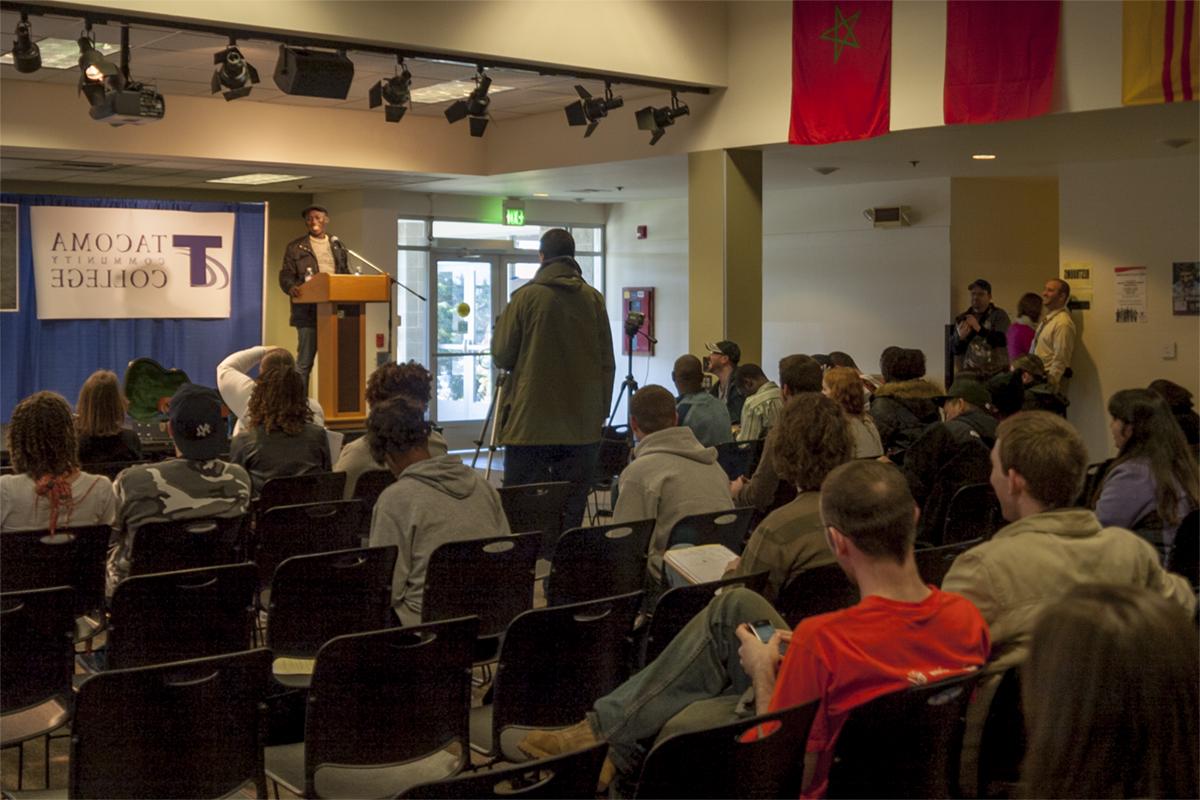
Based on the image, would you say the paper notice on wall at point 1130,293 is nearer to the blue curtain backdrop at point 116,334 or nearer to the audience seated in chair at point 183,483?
the blue curtain backdrop at point 116,334

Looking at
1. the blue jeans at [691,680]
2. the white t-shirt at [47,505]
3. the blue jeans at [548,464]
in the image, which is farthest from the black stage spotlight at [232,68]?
the blue jeans at [691,680]

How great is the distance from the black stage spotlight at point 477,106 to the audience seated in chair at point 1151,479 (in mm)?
4848

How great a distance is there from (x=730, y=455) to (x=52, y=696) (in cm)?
384

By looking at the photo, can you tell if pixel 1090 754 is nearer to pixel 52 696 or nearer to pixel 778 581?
pixel 778 581

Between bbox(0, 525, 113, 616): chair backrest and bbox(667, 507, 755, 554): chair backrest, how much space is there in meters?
1.92

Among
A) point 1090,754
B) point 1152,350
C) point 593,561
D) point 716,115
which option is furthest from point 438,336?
point 1090,754

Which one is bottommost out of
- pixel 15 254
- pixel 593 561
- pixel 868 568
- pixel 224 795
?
pixel 224 795

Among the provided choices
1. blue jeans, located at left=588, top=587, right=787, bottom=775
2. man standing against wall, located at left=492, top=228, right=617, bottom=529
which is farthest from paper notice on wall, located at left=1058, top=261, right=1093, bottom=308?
blue jeans, located at left=588, top=587, right=787, bottom=775

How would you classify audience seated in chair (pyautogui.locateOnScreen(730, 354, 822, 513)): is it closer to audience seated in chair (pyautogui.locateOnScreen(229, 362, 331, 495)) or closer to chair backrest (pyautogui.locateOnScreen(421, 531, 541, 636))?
chair backrest (pyautogui.locateOnScreen(421, 531, 541, 636))

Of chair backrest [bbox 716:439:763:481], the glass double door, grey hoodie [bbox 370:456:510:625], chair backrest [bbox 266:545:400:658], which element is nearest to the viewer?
chair backrest [bbox 266:545:400:658]

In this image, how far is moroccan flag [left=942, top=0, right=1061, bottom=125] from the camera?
24.5 ft

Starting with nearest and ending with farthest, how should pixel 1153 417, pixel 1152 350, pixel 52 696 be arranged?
pixel 52 696, pixel 1153 417, pixel 1152 350

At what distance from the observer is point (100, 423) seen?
5883 millimetres

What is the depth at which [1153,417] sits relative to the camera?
446 centimetres
